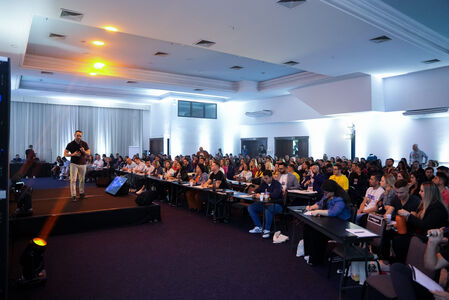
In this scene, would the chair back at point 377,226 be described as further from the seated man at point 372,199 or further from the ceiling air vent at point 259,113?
the ceiling air vent at point 259,113

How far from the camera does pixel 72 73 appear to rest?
38.1 feet

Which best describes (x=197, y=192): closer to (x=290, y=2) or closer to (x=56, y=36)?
(x=290, y=2)

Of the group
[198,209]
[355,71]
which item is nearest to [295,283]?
[198,209]

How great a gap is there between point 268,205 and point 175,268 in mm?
2381

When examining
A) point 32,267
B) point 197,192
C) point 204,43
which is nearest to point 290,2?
point 204,43

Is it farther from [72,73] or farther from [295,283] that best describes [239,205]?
[72,73]

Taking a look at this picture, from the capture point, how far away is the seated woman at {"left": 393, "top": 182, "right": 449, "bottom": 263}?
3869 mm

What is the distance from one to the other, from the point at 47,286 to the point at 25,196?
9.16 ft

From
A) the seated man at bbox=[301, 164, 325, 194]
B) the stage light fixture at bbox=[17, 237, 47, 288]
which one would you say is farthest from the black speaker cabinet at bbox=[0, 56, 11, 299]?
the seated man at bbox=[301, 164, 325, 194]

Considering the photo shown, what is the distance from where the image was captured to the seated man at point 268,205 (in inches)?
243

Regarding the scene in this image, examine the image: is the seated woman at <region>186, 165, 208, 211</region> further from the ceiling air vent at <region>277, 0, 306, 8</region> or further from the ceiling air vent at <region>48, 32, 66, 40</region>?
the ceiling air vent at <region>48, 32, 66, 40</region>

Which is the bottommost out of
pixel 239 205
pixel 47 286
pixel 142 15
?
pixel 47 286

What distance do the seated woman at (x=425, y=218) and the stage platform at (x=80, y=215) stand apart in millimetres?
4920

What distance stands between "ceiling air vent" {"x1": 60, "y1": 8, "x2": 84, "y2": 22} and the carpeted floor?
4164mm
